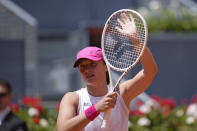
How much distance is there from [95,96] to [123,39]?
462 mm

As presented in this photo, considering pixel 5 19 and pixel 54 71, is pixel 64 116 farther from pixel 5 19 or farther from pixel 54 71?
pixel 54 71

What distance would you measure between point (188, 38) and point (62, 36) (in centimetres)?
421

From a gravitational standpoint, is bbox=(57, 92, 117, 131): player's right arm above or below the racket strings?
below

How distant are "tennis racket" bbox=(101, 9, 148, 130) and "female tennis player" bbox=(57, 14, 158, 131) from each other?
0.03 metres

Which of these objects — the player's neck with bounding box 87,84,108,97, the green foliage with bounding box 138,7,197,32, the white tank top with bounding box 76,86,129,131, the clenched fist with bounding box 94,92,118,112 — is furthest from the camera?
the green foliage with bounding box 138,7,197,32

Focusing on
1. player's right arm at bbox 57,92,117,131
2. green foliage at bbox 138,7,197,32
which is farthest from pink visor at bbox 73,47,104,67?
green foliage at bbox 138,7,197,32

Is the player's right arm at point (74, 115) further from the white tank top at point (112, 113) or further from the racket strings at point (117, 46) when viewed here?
the racket strings at point (117, 46)

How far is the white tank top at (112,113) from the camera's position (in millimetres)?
3338

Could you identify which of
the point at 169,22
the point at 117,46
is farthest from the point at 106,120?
the point at 169,22

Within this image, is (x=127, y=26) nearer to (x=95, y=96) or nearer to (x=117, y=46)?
(x=117, y=46)

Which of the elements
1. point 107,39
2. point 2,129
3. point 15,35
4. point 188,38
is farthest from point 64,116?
point 188,38

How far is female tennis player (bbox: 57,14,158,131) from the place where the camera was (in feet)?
10.4

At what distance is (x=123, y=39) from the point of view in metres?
3.62

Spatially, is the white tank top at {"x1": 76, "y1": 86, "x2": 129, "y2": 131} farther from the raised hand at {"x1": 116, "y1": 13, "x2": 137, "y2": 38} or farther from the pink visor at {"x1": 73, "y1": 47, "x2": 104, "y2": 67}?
the raised hand at {"x1": 116, "y1": 13, "x2": 137, "y2": 38}
